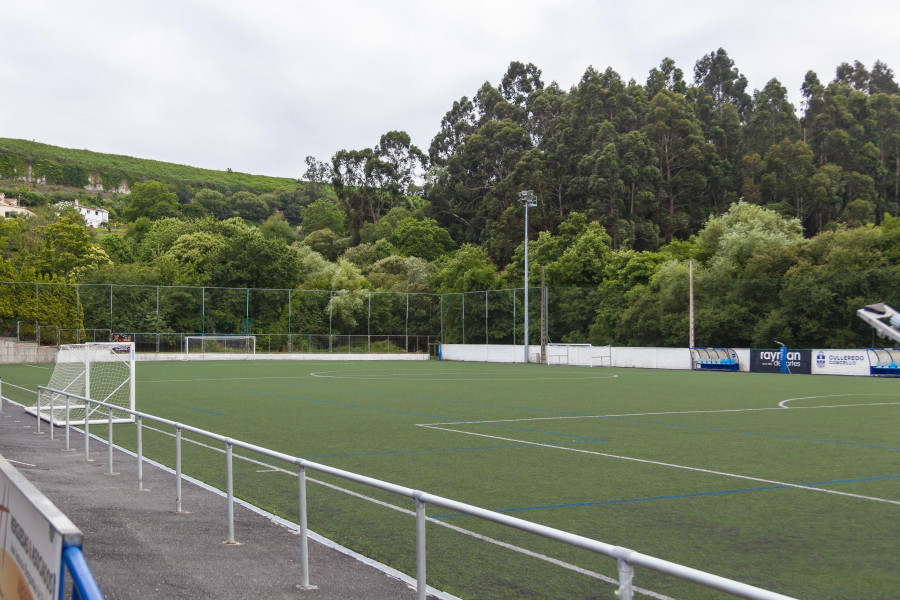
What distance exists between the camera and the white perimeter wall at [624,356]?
36.5m

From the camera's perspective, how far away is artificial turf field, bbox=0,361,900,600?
6.51 meters

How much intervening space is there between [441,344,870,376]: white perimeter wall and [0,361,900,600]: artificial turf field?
481 inches

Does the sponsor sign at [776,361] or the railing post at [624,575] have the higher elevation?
the railing post at [624,575]

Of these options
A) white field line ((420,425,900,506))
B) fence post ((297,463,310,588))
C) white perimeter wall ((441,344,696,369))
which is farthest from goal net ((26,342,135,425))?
white perimeter wall ((441,344,696,369))

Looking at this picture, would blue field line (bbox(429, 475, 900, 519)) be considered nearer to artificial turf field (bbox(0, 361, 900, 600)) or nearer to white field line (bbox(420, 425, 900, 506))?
artificial turf field (bbox(0, 361, 900, 600))

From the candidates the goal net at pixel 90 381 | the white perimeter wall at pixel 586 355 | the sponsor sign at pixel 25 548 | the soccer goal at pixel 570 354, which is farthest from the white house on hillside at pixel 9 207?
the sponsor sign at pixel 25 548

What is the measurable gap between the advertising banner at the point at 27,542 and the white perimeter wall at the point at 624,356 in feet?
124

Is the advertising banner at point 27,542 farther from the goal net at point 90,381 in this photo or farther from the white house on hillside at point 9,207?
the white house on hillside at point 9,207

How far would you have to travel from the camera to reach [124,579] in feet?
19.8

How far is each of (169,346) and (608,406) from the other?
4081 cm

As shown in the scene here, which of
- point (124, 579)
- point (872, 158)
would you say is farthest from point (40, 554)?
point (872, 158)

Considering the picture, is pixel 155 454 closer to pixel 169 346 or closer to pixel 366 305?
pixel 169 346

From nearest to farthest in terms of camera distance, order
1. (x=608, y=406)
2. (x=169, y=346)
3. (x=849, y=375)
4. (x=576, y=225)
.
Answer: (x=608, y=406)
(x=849, y=375)
(x=169, y=346)
(x=576, y=225)

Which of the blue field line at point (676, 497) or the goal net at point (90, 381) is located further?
the goal net at point (90, 381)
